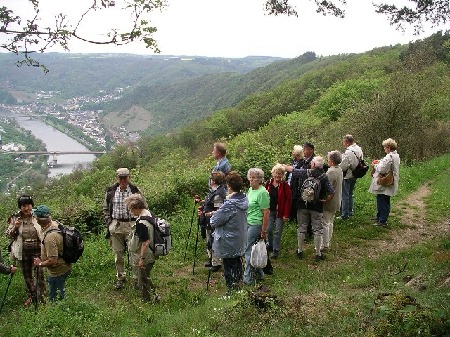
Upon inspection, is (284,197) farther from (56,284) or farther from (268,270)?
(56,284)

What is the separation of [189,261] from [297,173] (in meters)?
2.44

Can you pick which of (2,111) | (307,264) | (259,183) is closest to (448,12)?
(259,183)

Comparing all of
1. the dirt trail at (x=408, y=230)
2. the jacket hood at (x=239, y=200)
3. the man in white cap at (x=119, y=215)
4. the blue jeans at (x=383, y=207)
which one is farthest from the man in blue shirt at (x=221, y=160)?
the blue jeans at (x=383, y=207)

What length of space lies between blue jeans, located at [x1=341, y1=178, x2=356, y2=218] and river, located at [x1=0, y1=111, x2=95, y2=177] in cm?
5983

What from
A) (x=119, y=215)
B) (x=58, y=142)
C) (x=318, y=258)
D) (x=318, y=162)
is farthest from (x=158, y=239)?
(x=58, y=142)

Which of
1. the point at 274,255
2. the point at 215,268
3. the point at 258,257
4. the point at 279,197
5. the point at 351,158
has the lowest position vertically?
the point at 215,268

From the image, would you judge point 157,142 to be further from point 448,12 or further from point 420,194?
point 448,12

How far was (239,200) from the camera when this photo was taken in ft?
18.5

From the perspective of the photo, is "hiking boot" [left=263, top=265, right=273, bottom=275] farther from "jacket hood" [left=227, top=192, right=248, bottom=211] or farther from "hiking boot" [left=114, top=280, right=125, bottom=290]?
"hiking boot" [left=114, top=280, right=125, bottom=290]

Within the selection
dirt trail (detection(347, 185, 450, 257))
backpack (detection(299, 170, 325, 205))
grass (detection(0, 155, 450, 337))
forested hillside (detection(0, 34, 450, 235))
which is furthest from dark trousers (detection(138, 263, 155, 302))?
forested hillside (detection(0, 34, 450, 235))

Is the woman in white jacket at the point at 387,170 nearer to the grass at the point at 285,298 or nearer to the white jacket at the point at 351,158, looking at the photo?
the white jacket at the point at 351,158

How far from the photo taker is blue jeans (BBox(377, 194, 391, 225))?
8720 millimetres

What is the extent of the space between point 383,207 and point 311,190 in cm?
276

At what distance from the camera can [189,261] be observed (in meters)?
7.75
